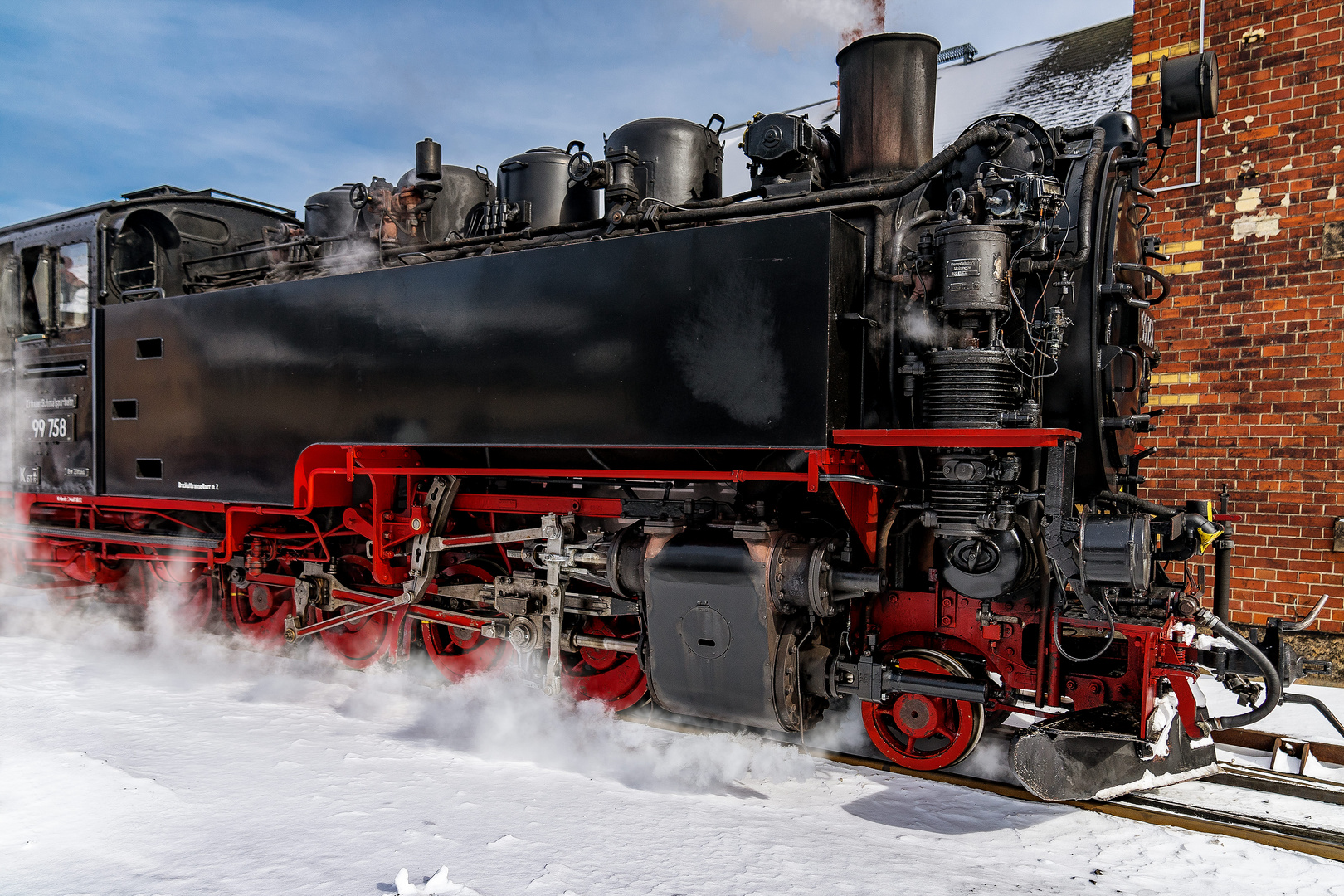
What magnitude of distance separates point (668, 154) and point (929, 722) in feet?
10.2

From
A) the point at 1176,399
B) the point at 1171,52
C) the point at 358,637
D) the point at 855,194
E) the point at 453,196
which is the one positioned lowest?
the point at 358,637

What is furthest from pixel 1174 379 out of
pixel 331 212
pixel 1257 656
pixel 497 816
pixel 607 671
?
pixel 331 212

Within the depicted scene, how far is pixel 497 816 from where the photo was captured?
296cm

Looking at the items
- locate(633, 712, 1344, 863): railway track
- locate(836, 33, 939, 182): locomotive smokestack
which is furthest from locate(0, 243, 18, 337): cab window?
locate(633, 712, 1344, 863): railway track

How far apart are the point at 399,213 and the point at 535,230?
4.45 feet

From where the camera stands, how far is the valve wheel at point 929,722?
3316 mm

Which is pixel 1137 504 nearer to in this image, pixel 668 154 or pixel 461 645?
pixel 668 154

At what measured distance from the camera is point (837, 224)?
301cm

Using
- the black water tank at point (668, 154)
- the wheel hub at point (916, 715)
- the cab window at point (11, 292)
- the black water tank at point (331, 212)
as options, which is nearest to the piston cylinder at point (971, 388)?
the wheel hub at point (916, 715)

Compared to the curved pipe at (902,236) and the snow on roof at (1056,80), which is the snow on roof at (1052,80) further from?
the curved pipe at (902,236)

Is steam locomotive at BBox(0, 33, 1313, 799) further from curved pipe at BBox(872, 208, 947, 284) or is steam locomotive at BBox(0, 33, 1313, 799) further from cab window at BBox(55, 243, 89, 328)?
cab window at BBox(55, 243, 89, 328)

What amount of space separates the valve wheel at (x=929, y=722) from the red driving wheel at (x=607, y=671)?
3.68ft

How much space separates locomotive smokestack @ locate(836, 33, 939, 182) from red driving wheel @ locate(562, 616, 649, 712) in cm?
241

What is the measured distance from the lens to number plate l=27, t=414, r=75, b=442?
582cm
